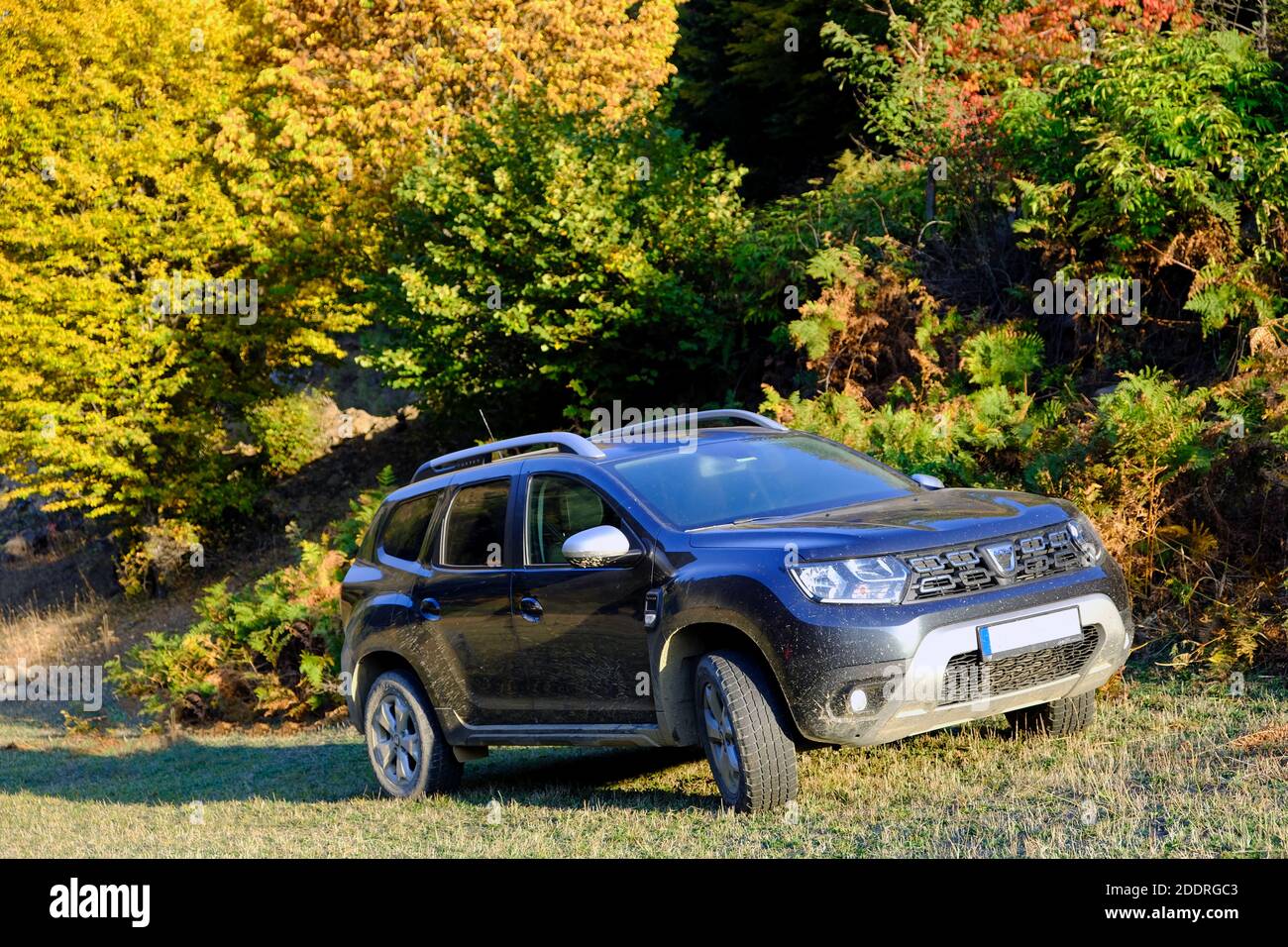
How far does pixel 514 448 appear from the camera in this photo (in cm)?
859

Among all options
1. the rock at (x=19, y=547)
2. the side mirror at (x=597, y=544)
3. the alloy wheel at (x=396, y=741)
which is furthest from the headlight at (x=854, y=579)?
the rock at (x=19, y=547)

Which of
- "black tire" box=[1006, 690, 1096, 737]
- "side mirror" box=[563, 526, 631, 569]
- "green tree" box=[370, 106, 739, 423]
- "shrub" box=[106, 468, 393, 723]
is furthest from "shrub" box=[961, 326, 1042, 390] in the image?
"side mirror" box=[563, 526, 631, 569]

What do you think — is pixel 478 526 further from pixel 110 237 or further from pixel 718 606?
pixel 110 237

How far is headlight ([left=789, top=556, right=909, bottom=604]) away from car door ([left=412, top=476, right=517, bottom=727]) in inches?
80.3

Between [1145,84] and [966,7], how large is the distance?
781 cm

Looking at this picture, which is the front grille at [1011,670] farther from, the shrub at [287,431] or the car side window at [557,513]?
the shrub at [287,431]

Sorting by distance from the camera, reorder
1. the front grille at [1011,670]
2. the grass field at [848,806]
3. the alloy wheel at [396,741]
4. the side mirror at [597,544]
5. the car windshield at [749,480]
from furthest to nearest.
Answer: the alloy wheel at [396,741], the car windshield at [749,480], the side mirror at [597,544], the front grille at [1011,670], the grass field at [848,806]

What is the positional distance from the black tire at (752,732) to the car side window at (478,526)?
174cm

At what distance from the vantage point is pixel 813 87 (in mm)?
27750

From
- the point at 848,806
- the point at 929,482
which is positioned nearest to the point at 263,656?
the point at 929,482

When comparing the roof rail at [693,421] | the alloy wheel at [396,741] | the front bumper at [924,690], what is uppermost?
the roof rail at [693,421]

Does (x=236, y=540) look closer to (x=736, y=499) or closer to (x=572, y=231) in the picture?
(x=572, y=231)

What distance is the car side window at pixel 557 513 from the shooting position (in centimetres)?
779

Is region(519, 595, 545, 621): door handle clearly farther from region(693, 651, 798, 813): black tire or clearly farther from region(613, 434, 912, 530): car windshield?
region(693, 651, 798, 813): black tire
